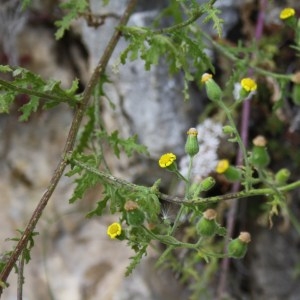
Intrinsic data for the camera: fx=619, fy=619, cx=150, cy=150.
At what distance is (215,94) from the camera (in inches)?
63.6

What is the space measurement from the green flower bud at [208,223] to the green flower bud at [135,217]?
0.13m

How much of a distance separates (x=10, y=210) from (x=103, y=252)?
0.50 metres

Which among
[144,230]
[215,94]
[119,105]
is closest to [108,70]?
[119,105]

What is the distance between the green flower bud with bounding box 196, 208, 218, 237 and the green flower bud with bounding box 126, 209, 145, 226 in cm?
13

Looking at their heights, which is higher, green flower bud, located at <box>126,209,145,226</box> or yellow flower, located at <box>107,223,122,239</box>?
green flower bud, located at <box>126,209,145,226</box>

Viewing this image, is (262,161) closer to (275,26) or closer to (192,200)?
(192,200)

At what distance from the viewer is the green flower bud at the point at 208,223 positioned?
1.38m

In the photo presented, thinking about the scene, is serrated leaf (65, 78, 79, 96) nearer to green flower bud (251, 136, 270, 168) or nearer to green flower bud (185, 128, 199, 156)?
green flower bud (185, 128, 199, 156)

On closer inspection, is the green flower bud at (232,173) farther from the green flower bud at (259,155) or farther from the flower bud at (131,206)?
the flower bud at (131,206)

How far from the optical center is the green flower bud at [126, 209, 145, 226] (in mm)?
1389

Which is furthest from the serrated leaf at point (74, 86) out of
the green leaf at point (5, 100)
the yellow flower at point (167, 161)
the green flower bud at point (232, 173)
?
the green flower bud at point (232, 173)

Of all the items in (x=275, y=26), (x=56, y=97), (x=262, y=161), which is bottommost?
(x=262, y=161)

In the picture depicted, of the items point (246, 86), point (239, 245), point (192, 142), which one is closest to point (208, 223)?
point (239, 245)

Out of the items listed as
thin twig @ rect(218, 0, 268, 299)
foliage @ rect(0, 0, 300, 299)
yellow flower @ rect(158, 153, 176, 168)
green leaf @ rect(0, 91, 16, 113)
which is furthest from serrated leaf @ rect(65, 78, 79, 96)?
thin twig @ rect(218, 0, 268, 299)
